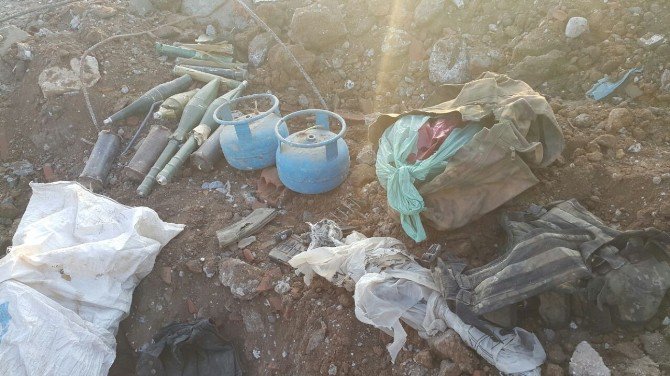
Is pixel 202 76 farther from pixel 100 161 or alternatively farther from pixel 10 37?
pixel 10 37

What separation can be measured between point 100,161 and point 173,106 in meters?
0.87

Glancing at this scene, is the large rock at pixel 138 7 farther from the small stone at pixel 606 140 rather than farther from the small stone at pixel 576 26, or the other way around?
the small stone at pixel 606 140

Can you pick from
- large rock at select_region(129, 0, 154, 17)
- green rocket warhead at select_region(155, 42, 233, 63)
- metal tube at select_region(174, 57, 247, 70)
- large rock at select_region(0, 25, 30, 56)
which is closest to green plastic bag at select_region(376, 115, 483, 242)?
metal tube at select_region(174, 57, 247, 70)

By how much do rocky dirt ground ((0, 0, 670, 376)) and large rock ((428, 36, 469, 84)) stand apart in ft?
0.05

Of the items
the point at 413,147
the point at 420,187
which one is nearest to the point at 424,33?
the point at 413,147

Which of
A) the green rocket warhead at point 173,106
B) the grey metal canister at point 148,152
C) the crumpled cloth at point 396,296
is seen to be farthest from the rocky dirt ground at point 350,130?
the green rocket warhead at point 173,106

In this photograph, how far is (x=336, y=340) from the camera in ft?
8.82

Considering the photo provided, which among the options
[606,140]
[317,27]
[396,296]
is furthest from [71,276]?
[606,140]

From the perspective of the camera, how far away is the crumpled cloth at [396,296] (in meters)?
2.22

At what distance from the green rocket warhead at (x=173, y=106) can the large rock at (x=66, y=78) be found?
3.26 ft

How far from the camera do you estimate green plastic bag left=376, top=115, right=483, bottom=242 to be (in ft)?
8.98

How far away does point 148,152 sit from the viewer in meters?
4.15

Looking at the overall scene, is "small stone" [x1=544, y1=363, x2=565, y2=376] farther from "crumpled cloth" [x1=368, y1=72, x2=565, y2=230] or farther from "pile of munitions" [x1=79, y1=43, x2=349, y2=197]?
"pile of munitions" [x1=79, y1=43, x2=349, y2=197]

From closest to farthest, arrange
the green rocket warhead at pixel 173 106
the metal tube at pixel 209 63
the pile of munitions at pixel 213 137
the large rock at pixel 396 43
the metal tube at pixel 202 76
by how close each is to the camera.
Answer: the pile of munitions at pixel 213 137 < the green rocket warhead at pixel 173 106 < the large rock at pixel 396 43 < the metal tube at pixel 202 76 < the metal tube at pixel 209 63
